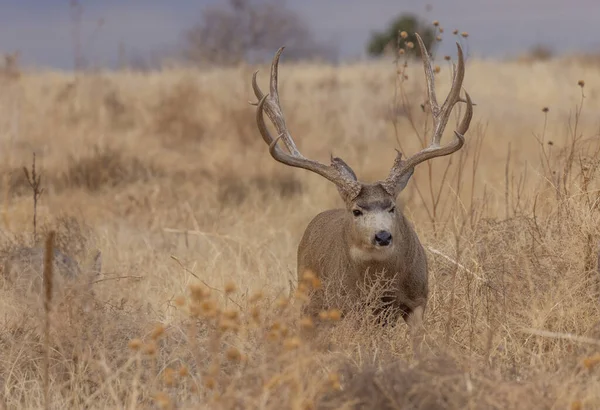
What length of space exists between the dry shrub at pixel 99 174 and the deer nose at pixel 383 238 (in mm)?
7200

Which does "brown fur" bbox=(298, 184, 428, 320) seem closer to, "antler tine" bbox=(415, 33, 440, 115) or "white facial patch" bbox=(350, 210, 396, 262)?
"white facial patch" bbox=(350, 210, 396, 262)

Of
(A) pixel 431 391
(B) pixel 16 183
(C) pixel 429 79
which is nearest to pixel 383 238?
(C) pixel 429 79

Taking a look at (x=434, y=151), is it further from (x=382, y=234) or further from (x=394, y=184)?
(x=382, y=234)

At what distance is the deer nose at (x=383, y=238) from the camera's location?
565cm

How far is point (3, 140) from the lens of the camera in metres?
14.9

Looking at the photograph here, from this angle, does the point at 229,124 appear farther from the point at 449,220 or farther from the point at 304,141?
the point at 449,220

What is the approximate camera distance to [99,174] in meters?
12.7

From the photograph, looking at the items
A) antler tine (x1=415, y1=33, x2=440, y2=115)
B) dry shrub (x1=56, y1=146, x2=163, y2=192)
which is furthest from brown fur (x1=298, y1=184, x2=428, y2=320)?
dry shrub (x1=56, y1=146, x2=163, y2=192)

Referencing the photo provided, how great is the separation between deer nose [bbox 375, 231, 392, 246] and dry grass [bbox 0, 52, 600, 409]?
0.43 meters

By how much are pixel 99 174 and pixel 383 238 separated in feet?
25.0

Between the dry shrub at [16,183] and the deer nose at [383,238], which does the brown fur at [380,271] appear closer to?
the deer nose at [383,238]

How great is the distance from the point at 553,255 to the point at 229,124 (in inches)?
456

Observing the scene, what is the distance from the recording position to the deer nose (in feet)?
18.5

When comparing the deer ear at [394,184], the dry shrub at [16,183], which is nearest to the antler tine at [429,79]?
the deer ear at [394,184]
